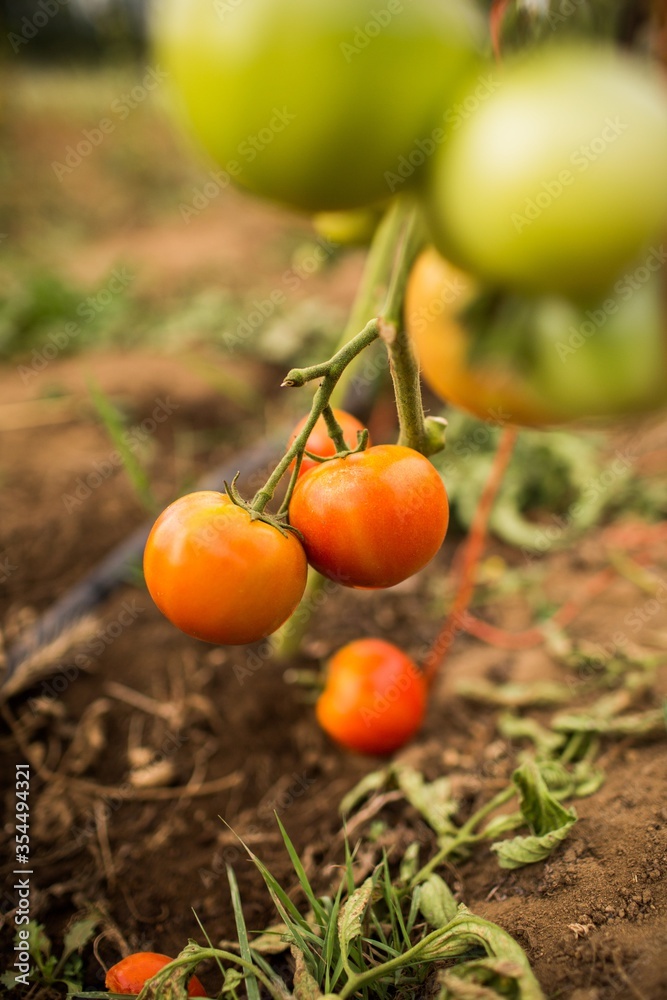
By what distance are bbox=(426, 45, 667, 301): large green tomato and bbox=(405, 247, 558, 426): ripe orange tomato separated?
0.25 feet

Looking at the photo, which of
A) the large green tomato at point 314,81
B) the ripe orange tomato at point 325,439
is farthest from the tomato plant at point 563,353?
the ripe orange tomato at point 325,439

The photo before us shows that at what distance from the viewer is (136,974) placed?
0.90 m

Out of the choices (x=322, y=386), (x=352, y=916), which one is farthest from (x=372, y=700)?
(x=322, y=386)

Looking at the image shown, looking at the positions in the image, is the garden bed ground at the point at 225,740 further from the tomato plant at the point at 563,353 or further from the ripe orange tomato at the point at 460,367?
the tomato plant at the point at 563,353

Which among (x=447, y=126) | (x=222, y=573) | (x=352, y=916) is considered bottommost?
(x=352, y=916)

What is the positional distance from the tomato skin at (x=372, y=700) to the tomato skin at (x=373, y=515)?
56 cm

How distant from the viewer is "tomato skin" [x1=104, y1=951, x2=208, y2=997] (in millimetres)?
888

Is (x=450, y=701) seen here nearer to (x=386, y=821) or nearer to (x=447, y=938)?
(x=386, y=821)

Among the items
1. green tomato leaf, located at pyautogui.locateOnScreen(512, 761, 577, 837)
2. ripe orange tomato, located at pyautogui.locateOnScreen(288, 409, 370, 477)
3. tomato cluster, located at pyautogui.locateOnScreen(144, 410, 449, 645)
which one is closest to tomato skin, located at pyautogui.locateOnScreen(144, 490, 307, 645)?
tomato cluster, located at pyautogui.locateOnScreen(144, 410, 449, 645)

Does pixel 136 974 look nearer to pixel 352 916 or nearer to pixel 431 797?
pixel 352 916

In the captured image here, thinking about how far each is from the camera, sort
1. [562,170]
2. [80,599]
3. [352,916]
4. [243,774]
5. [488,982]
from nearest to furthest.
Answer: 1. [562,170]
2. [488,982]
3. [352,916]
4. [243,774]
5. [80,599]

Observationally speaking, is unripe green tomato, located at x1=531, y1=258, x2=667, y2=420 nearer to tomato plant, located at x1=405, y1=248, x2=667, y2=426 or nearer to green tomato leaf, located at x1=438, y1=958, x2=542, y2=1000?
tomato plant, located at x1=405, y1=248, x2=667, y2=426

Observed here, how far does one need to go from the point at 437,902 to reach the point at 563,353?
0.84 metres

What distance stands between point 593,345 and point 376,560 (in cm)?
37
